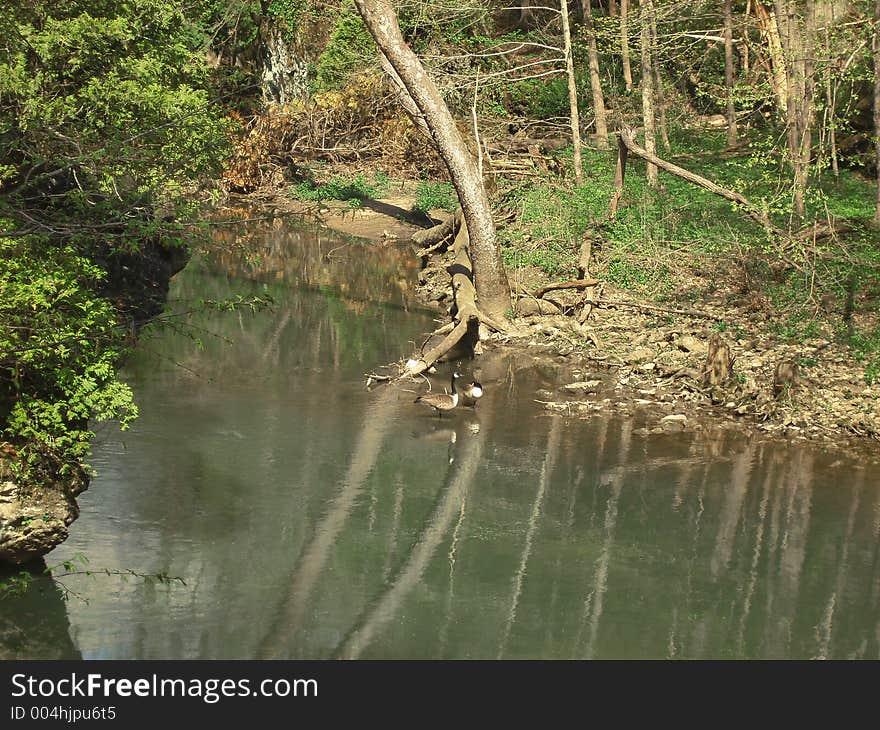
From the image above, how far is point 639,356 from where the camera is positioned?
17062 millimetres

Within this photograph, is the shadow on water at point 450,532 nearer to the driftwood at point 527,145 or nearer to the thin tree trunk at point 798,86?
the thin tree trunk at point 798,86

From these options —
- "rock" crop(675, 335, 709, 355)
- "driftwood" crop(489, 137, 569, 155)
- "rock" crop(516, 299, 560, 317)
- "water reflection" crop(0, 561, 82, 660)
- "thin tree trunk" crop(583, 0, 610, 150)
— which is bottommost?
"water reflection" crop(0, 561, 82, 660)

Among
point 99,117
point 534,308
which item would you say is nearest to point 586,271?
point 534,308

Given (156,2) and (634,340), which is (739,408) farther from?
(156,2)

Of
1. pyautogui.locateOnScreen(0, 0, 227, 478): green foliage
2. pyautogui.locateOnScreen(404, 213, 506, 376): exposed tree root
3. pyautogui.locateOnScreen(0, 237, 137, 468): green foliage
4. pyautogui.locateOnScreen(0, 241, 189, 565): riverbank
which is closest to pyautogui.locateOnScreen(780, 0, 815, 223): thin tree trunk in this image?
pyautogui.locateOnScreen(404, 213, 506, 376): exposed tree root

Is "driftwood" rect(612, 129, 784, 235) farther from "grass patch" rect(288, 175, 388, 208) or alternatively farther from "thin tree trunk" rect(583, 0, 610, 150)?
"grass patch" rect(288, 175, 388, 208)

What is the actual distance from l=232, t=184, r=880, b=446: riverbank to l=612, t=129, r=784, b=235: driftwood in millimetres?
1295

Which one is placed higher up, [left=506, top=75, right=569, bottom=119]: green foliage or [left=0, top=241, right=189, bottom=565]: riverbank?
[left=506, top=75, right=569, bottom=119]: green foliage

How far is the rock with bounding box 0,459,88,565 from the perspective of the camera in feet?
30.4

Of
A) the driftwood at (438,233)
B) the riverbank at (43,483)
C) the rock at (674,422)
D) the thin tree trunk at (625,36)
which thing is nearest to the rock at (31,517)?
the riverbank at (43,483)

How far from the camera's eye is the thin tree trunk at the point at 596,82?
29242 mm

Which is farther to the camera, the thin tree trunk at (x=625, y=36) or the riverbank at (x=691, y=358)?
the thin tree trunk at (x=625, y=36)

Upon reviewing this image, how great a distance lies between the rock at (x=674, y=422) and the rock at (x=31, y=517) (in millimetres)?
8015
